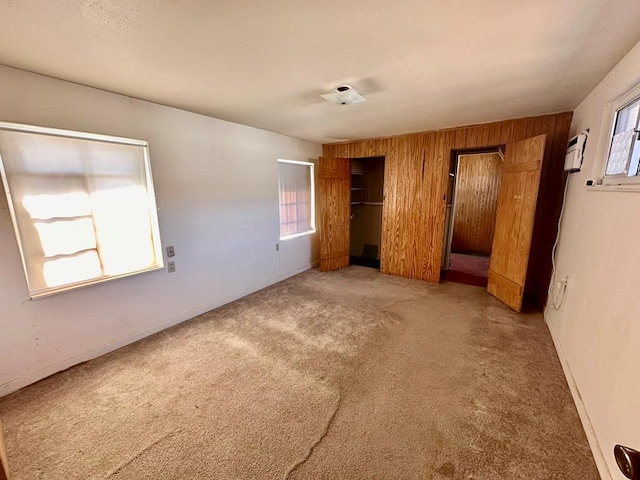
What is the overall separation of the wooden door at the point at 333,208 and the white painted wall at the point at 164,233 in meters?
0.61

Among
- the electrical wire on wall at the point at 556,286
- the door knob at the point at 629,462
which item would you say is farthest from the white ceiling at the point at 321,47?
the door knob at the point at 629,462

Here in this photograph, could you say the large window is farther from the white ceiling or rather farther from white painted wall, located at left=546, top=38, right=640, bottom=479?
white painted wall, located at left=546, top=38, right=640, bottom=479

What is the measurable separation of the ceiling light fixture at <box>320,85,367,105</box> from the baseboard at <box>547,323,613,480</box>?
2.68 m

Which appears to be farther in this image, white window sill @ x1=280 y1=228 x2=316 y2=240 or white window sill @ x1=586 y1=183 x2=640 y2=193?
white window sill @ x1=280 y1=228 x2=316 y2=240

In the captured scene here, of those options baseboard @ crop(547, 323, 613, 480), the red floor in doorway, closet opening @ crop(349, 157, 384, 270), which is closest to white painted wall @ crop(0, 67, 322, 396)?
closet opening @ crop(349, 157, 384, 270)

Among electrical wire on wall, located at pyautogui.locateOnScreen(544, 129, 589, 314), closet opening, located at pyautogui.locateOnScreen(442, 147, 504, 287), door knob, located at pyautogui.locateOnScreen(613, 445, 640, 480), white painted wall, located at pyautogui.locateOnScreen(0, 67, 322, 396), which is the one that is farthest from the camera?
closet opening, located at pyautogui.locateOnScreen(442, 147, 504, 287)

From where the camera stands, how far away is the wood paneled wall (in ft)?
10.0

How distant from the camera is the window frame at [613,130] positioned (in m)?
1.56

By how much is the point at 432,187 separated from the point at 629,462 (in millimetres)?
3677

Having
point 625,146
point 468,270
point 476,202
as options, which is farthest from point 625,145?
point 476,202

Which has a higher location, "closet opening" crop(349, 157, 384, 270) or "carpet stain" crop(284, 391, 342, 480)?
"closet opening" crop(349, 157, 384, 270)

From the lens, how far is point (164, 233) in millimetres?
2648

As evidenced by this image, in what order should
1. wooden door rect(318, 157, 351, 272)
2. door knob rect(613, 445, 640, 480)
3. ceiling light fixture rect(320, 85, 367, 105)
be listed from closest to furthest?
door knob rect(613, 445, 640, 480) → ceiling light fixture rect(320, 85, 367, 105) → wooden door rect(318, 157, 351, 272)

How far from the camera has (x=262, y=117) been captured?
300 centimetres
